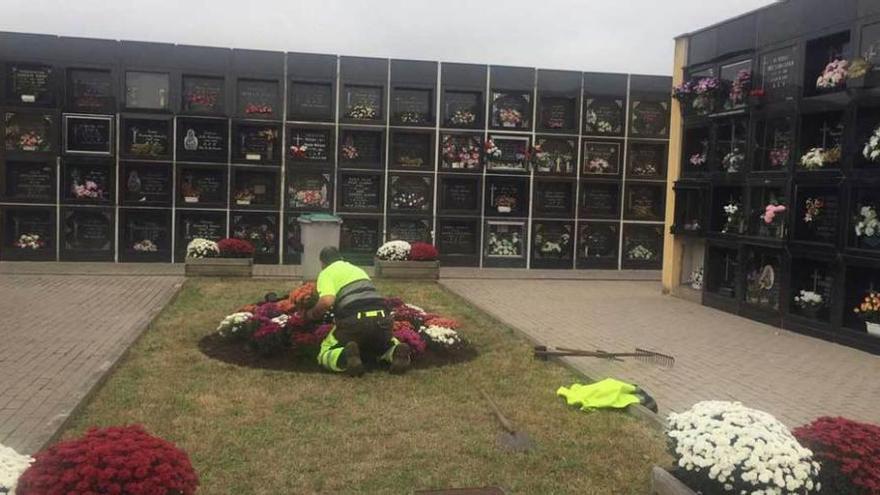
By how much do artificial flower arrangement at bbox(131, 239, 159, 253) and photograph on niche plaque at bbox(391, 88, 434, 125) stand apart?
18.8 feet

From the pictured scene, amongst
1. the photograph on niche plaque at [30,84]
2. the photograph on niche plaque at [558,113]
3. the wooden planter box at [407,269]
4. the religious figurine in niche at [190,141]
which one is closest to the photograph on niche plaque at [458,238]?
the wooden planter box at [407,269]

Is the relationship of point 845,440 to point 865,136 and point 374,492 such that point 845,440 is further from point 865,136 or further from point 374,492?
point 865,136

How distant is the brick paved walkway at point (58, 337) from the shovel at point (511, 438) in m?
2.94

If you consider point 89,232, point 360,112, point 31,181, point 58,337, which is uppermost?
point 360,112

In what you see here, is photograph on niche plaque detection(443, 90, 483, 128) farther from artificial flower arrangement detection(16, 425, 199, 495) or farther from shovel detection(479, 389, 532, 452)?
artificial flower arrangement detection(16, 425, 199, 495)

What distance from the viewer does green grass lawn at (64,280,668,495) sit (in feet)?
14.5

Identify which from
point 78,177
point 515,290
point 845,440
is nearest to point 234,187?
point 78,177

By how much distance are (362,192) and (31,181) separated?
22.1 ft

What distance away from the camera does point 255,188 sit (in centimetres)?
1623

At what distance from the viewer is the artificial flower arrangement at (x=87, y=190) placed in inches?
607

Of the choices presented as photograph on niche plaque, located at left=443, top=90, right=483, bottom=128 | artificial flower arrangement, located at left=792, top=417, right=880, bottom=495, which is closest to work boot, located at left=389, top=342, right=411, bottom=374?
artificial flower arrangement, located at left=792, top=417, right=880, bottom=495

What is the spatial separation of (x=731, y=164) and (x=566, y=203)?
5904mm

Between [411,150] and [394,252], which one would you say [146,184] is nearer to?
[394,252]

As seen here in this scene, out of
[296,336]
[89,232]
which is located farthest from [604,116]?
[296,336]
